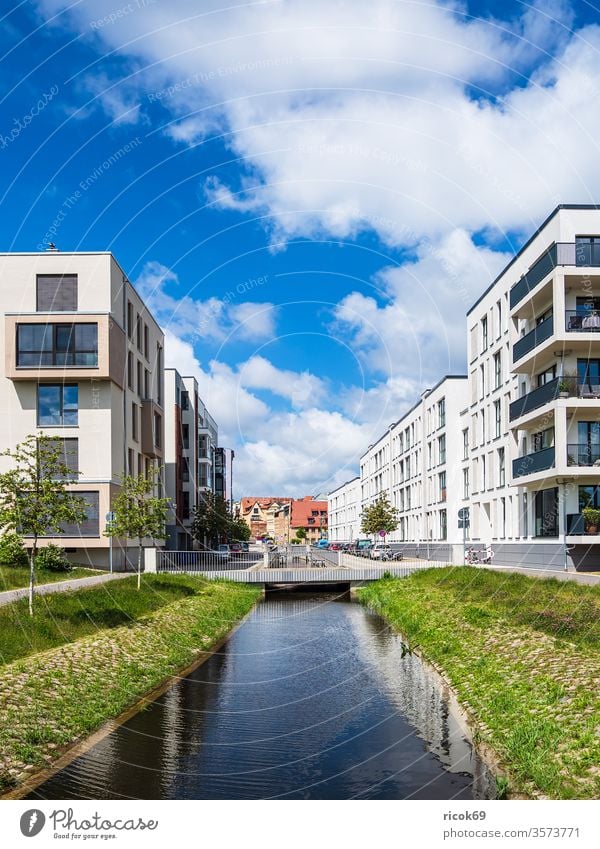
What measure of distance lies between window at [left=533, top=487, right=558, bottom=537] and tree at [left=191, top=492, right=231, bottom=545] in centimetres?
3925

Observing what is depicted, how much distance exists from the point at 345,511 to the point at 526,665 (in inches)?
4983

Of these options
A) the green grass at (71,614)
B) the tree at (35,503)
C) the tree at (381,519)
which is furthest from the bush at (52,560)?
the tree at (381,519)

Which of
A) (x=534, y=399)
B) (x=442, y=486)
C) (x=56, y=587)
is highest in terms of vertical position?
(x=534, y=399)

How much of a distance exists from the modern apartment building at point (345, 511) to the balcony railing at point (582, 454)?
80.5 metres

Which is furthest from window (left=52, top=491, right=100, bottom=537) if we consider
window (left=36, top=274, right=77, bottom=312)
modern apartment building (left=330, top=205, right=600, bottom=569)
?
modern apartment building (left=330, top=205, right=600, bottom=569)

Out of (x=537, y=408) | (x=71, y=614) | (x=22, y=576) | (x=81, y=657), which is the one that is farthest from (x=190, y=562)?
(x=81, y=657)

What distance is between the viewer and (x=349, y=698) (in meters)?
19.3

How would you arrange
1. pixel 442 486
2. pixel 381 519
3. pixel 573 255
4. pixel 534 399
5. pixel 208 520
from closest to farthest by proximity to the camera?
pixel 573 255 < pixel 534 399 < pixel 442 486 < pixel 208 520 < pixel 381 519

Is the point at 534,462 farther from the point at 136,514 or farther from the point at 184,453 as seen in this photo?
the point at 184,453

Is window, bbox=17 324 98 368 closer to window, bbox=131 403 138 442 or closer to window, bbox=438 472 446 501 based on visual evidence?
window, bbox=131 403 138 442

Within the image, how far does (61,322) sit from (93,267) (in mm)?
3366

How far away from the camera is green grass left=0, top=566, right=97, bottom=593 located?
27.5 metres

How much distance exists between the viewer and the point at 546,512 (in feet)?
140
